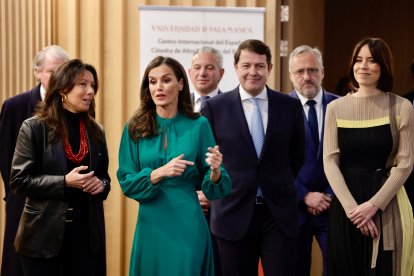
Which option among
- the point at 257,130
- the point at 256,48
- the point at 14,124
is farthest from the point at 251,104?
the point at 14,124

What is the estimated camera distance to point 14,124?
4.52 meters

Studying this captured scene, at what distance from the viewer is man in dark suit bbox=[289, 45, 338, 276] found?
4.47 meters

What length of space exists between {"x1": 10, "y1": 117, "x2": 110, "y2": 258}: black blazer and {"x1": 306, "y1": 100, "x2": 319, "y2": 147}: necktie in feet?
5.08

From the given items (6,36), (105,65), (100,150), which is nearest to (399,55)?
(105,65)

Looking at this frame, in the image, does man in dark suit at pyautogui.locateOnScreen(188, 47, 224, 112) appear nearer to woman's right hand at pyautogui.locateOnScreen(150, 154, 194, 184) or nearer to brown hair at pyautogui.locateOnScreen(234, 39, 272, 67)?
brown hair at pyautogui.locateOnScreen(234, 39, 272, 67)

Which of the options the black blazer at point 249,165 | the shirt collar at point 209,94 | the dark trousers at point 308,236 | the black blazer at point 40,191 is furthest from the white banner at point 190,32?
the black blazer at point 40,191

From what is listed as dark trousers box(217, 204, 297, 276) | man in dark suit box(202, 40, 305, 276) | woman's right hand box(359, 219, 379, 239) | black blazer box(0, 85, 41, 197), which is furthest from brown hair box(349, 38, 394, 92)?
black blazer box(0, 85, 41, 197)

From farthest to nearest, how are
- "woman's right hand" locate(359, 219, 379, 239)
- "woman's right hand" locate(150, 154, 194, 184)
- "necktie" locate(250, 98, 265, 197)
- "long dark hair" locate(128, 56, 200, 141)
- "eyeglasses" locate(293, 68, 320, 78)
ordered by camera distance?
"eyeglasses" locate(293, 68, 320, 78) < "necktie" locate(250, 98, 265, 197) < "woman's right hand" locate(359, 219, 379, 239) < "long dark hair" locate(128, 56, 200, 141) < "woman's right hand" locate(150, 154, 194, 184)

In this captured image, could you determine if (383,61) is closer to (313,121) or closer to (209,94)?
(313,121)

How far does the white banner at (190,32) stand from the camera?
216 inches

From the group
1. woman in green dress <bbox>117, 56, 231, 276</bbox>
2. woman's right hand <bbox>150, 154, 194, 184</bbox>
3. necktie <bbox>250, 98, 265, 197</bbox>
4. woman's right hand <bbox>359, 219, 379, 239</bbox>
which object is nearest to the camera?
woman's right hand <bbox>150, 154, 194, 184</bbox>

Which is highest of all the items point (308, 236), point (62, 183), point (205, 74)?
point (205, 74)

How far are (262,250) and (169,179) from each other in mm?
808

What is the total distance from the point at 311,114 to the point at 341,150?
2.15 feet
